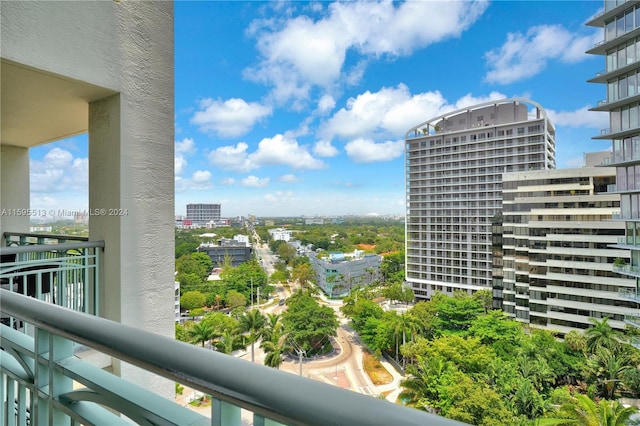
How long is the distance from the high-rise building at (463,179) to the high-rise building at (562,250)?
366 cm

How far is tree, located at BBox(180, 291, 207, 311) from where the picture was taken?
15.4 metres

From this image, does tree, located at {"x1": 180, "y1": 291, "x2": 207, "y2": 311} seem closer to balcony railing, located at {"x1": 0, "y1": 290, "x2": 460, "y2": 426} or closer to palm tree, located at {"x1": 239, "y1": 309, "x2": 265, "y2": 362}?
palm tree, located at {"x1": 239, "y1": 309, "x2": 265, "y2": 362}

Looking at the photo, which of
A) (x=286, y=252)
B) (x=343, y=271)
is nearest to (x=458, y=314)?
(x=343, y=271)

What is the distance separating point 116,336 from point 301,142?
40648 mm

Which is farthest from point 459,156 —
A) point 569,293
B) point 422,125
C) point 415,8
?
point 569,293

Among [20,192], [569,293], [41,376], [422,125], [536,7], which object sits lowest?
[569,293]

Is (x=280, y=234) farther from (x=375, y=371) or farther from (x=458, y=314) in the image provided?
(x=375, y=371)

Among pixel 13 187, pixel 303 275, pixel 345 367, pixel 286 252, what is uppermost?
pixel 13 187

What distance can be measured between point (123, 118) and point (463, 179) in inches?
909

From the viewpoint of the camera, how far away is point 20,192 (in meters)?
2.99

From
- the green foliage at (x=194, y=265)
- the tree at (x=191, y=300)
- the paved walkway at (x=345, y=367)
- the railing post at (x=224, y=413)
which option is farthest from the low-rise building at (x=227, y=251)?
the railing post at (x=224, y=413)

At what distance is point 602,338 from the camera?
1081cm

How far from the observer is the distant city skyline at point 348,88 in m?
21.4

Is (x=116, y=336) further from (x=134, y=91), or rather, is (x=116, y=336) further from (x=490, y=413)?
(x=490, y=413)
